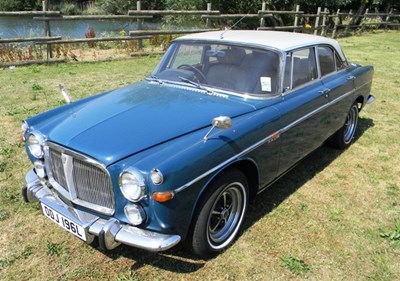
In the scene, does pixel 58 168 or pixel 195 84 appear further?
pixel 195 84

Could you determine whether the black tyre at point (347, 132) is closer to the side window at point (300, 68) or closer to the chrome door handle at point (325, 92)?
the chrome door handle at point (325, 92)

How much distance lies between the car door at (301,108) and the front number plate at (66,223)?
1.97 m

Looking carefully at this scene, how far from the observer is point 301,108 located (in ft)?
12.7

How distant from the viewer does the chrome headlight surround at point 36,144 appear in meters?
3.14

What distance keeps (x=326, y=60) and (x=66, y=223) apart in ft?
11.6

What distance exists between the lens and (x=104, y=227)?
2.63 metres

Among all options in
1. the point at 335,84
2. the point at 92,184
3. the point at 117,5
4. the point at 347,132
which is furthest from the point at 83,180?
the point at 117,5

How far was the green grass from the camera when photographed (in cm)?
303

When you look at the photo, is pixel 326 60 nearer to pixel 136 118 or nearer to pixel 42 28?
pixel 136 118

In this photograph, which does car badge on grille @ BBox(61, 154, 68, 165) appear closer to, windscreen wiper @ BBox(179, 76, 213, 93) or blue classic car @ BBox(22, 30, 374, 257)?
blue classic car @ BBox(22, 30, 374, 257)

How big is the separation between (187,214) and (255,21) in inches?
846

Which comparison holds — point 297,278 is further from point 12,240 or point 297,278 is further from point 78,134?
point 12,240

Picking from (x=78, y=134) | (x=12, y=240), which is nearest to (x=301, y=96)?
(x=78, y=134)

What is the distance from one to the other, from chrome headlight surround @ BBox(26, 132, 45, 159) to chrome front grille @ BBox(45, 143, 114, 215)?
17cm
